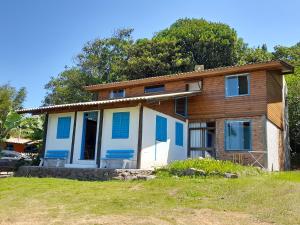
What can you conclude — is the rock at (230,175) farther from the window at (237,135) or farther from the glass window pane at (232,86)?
the glass window pane at (232,86)

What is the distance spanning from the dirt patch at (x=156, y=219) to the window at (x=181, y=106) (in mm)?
11428

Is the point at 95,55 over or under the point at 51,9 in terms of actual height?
over

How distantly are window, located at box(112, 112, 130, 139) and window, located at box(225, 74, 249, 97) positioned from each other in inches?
247

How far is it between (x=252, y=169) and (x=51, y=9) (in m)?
11.1

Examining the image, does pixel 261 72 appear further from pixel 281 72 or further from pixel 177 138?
pixel 177 138

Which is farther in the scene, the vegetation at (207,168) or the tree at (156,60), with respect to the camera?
the tree at (156,60)

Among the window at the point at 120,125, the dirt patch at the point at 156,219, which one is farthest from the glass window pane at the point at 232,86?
the dirt patch at the point at 156,219

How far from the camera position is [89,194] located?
11.1m

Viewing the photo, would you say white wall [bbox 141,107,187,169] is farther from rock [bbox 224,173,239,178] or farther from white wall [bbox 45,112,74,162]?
white wall [bbox 45,112,74,162]

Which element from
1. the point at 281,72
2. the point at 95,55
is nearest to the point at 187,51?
the point at 95,55

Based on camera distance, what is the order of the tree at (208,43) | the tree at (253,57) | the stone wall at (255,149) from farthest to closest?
the tree at (208,43), the tree at (253,57), the stone wall at (255,149)

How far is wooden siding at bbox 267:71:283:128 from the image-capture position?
746 inches

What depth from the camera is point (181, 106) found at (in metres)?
20.3

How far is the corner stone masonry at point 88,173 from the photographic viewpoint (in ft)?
47.4
